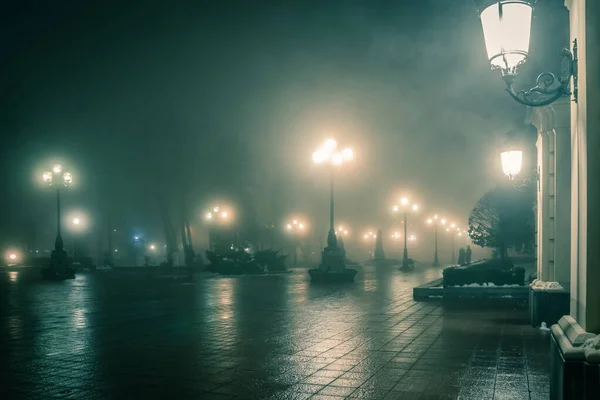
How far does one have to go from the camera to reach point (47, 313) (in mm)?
15789

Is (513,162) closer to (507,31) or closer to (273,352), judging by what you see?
(273,352)

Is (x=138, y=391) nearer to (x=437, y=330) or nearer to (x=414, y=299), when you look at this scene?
(x=437, y=330)

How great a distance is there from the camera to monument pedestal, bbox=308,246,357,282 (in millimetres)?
29375

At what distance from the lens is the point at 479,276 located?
20250 millimetres

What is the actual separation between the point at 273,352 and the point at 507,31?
6371 mm

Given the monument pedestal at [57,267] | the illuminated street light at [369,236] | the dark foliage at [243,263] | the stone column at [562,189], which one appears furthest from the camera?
the illuminated street light at [369,236]

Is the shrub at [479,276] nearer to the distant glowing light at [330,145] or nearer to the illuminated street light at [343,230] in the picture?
the distant glowing light at [330,145]

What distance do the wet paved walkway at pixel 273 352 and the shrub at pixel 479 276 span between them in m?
2.52

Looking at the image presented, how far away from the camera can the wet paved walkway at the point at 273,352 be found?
715 centimetres

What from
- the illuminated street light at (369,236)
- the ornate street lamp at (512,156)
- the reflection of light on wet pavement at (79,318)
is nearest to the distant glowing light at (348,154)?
the ornate street lamp at (512,156)

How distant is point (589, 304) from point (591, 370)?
59 centimetres

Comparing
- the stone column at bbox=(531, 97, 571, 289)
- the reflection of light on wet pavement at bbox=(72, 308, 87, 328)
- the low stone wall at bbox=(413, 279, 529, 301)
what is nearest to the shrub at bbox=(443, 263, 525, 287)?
the low stone wall at bbox=(413, 279, 529, 301)

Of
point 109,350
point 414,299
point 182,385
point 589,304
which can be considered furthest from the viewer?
point 414,299

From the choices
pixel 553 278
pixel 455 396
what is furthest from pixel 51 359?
pixel 553 278
